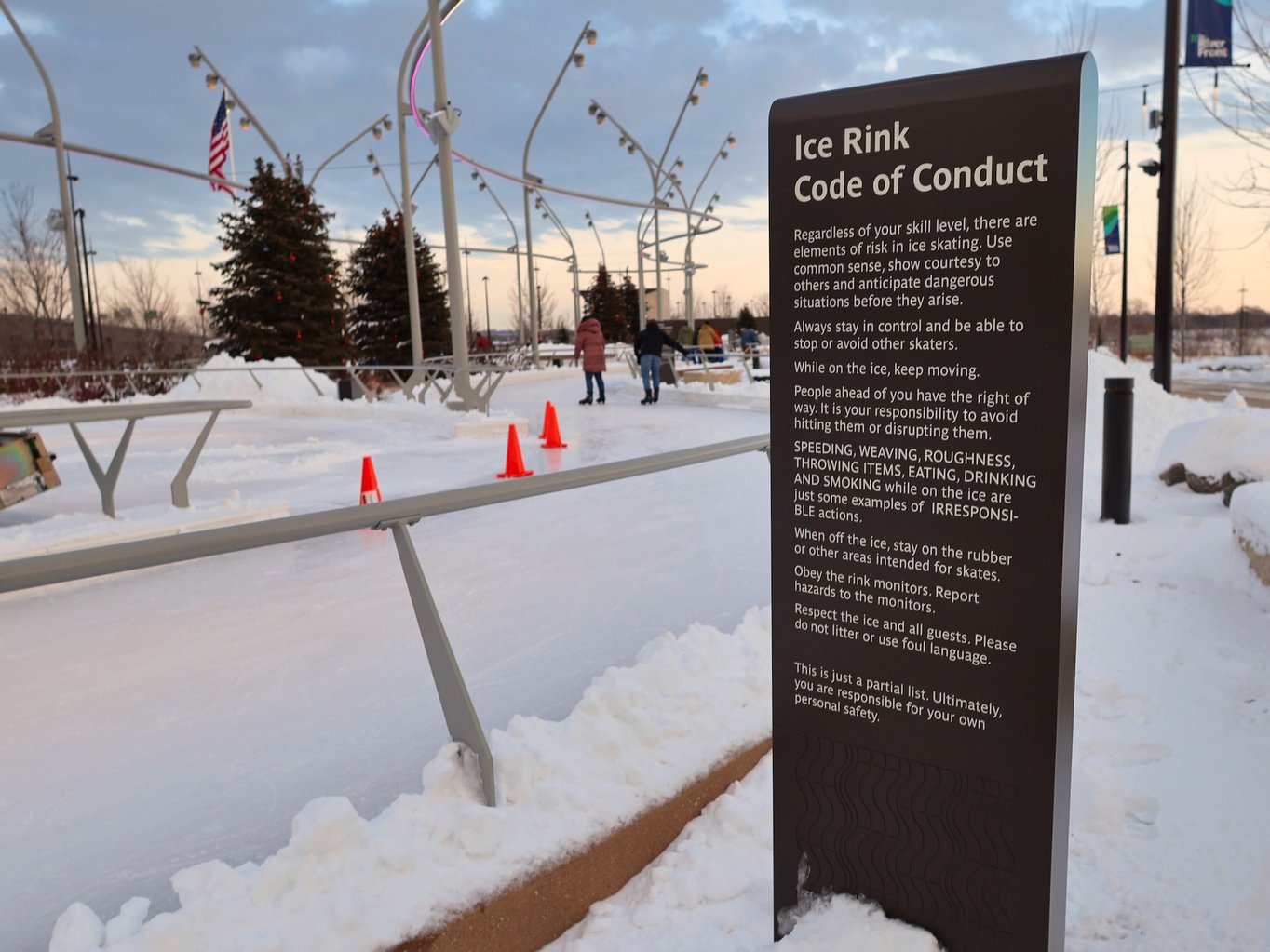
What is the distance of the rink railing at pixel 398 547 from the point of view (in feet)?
6.80

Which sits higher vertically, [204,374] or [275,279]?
[275,279]

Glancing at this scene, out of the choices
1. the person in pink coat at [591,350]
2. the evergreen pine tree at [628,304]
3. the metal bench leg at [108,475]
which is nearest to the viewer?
the metal bench leg at [108,475]

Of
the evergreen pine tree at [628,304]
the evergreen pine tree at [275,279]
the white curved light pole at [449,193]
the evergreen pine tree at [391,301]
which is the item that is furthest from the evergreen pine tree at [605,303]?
the white curved light pole at [449,193]

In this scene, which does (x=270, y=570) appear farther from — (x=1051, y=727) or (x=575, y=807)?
(x=1051, y=727)

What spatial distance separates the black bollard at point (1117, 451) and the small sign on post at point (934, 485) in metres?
5.25

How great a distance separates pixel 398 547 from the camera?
2902mm

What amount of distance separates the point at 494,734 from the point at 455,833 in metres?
0.45

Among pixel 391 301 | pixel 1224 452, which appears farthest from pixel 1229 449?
pixel 391 301

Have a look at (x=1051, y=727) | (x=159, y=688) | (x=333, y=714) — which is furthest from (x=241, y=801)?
(x=1051, y=727)

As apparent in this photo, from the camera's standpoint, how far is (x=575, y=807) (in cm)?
Answer: 291

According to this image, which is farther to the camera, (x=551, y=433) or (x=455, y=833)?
(x=551, y=433)

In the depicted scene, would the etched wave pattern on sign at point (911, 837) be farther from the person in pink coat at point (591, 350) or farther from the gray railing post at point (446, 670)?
the person in pink coat at point (591, 350)

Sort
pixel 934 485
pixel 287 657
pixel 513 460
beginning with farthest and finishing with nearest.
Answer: pixel 513 460
pixel 287 657
pixel 934 485

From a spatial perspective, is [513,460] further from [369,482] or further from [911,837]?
[911,837]
